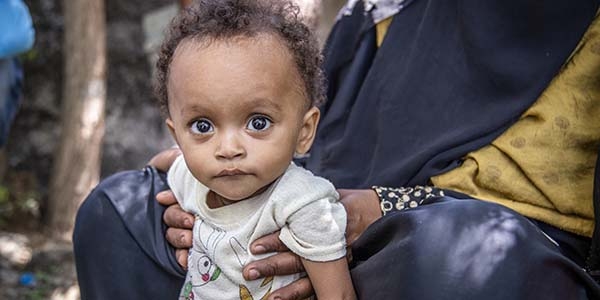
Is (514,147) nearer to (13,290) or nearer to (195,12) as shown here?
(195,12)

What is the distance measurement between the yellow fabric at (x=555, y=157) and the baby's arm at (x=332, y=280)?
1.28 ft

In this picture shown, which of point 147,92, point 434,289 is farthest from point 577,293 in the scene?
point 147,92

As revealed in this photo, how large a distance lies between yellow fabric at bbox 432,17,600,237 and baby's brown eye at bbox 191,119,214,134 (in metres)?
0.57

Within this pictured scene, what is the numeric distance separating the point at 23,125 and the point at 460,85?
374 cm

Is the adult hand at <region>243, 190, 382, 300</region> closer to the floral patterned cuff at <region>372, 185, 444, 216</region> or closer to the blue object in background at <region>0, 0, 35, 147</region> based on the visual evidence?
the floral patterned cuff at <region>372, 185, 444, 216</region>

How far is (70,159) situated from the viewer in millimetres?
4488

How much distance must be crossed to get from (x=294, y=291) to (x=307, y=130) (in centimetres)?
31

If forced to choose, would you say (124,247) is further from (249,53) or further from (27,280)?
(27,280)

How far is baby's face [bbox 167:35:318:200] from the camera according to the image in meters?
1.60

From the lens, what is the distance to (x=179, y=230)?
6.20 feet

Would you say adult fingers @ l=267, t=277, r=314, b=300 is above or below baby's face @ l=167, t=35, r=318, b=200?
below

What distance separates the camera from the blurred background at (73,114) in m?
4.45

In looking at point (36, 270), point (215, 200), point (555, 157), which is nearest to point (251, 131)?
point (215, 200)

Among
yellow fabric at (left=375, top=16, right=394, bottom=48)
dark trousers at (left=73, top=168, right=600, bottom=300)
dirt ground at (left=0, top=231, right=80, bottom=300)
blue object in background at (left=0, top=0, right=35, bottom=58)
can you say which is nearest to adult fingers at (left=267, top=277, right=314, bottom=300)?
dark trousers at (left=73, top=168, right=600, bottom=300)
